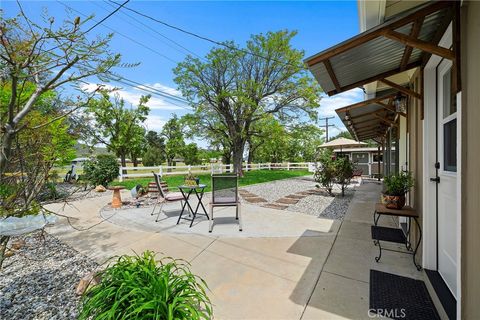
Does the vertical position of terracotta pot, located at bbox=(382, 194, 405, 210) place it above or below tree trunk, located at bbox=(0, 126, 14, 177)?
below

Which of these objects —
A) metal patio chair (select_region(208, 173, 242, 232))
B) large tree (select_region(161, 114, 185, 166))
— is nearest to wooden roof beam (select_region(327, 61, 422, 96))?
metal patio chair (select_region(208, 173, 242, 232))

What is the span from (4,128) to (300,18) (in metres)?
7.74

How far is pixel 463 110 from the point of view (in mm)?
1423

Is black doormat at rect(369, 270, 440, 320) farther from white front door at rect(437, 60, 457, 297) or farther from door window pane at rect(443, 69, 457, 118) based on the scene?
door window pane at rect(443, 69, 457, 118)

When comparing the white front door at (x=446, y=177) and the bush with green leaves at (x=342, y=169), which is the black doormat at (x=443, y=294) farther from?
the bush with green leaves at (x=342, y=169)

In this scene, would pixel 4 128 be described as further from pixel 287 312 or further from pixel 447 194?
pixel 447 194

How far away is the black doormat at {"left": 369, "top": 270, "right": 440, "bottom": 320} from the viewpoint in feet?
6.14

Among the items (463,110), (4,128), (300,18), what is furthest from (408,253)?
(300,18)

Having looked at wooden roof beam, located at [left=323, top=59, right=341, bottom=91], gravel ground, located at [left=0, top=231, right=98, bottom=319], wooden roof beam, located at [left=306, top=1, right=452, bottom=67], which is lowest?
gravel ground, located at [left=0, top=231, right=98, bottom=319]

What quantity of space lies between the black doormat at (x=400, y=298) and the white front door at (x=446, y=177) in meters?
0.27

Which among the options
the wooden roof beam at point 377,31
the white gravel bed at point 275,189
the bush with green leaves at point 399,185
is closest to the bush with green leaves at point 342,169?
the white gravel bed at point 275,189

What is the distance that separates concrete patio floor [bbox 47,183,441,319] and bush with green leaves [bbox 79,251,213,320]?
0.63 metres

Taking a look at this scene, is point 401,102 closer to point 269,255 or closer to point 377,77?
point 377,77

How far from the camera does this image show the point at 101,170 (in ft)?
32.2
